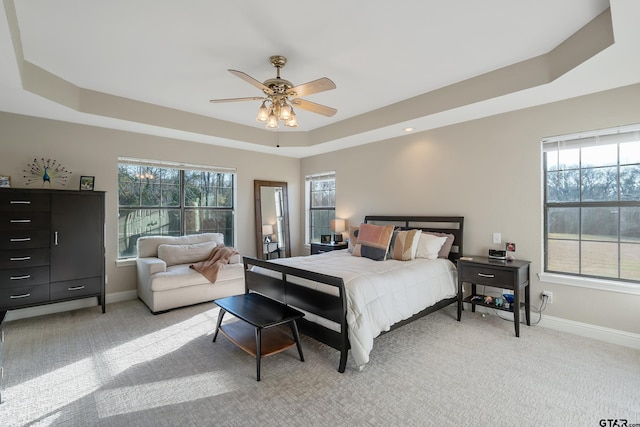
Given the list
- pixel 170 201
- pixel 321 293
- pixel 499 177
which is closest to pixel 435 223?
pixel 499 177

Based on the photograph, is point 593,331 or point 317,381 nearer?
point 317,381

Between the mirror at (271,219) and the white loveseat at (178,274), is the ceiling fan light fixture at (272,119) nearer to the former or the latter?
the white loveseat at (178,274)

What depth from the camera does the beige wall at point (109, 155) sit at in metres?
3.66

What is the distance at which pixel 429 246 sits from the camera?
3838 mm

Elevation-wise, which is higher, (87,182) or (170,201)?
(87,182)

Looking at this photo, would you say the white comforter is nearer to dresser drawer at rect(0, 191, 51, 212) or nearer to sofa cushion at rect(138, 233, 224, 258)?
sofa cushion at rect(138, 233, 224, 258)

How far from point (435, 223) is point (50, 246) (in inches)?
194

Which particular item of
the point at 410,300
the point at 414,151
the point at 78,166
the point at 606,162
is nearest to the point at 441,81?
the point at 414,151

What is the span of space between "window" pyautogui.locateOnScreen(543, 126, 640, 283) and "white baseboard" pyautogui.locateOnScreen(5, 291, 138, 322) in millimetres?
5616

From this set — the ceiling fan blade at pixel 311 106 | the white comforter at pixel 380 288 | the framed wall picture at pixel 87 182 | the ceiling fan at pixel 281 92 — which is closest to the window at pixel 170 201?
the framed wall picture at pixel 87 182

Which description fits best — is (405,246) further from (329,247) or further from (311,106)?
(311,106)

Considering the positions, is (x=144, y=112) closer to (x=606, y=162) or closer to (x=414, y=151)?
(x=414, y=151)

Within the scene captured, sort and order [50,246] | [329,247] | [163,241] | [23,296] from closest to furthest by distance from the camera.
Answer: [23,296], [50,246], [163,241], [329,247]

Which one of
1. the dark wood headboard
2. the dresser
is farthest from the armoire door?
the dark wood headboard
